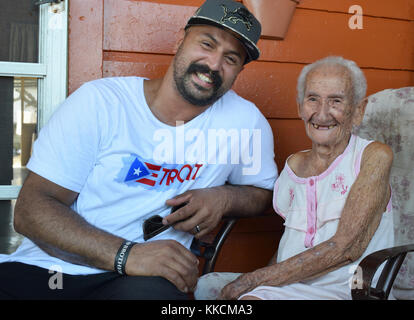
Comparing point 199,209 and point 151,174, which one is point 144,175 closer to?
point 151,174

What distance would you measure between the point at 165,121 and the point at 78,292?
2.45ft

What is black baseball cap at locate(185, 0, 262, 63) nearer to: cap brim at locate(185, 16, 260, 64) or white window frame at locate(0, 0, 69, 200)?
cap brim at locate(185, 16, 260, 64)

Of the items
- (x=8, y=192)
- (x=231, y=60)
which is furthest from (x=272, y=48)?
(x=8, y=192)

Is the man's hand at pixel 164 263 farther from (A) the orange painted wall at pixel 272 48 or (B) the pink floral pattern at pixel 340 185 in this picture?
(A) the orange painted wall at pixel 272 48

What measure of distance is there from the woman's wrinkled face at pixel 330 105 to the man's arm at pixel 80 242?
700mm

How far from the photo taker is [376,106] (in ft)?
6.97

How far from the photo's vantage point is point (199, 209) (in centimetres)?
188

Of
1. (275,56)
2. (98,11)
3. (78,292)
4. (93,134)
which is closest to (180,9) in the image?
(98,11)

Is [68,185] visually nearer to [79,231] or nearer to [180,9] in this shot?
[79,231]

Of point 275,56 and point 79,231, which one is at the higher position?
point 275,56

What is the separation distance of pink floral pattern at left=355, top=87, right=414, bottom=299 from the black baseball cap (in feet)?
2.26

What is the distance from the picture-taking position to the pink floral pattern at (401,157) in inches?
77.9

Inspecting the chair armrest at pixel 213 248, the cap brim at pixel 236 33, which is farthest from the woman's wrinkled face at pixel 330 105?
the chair armrest at pixel 213 248

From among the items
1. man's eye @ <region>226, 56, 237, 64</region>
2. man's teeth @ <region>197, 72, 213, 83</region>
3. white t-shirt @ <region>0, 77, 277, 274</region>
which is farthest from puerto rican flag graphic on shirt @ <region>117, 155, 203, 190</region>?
man's eye @ <region>226, 56, 237, 64</region>
